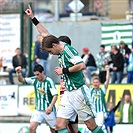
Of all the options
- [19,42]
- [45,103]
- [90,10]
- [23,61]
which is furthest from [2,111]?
[45,103]

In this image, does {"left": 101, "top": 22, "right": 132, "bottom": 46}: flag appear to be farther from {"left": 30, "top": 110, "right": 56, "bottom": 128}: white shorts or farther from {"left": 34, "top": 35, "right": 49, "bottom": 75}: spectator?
{"left": 30, "top": 110, "right": 56, "bottom": 128}: white shorts

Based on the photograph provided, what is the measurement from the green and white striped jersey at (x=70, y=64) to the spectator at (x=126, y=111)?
7.57 m

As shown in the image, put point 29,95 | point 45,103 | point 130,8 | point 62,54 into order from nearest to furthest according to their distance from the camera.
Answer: point 62,54, point 45,103, point 29,95, point 130,8

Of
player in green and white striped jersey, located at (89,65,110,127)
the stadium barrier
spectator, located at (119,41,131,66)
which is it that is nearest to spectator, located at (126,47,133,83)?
spectator, located at (119,41,131,66)

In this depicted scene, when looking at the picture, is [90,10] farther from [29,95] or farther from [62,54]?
[62,54]

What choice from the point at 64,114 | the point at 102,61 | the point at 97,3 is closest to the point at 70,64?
the point at 64,114

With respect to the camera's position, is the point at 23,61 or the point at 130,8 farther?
the point at 130,8

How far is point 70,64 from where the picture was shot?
1127 centimetres

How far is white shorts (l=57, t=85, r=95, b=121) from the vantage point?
1151cm

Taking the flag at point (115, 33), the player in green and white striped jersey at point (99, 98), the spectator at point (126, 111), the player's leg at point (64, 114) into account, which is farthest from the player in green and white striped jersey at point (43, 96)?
the flag at point (115, 33)

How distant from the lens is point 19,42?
24594 mm

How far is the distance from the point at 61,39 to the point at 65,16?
13704mm

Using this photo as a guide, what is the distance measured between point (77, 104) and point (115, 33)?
12157mm

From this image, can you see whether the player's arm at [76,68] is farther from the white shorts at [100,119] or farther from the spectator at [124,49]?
the spectator at [124,49]
